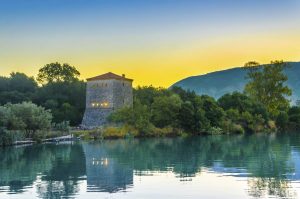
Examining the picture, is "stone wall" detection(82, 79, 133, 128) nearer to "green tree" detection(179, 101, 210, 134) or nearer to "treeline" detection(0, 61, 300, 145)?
"treeline" detection(0, 61, 300, 145)

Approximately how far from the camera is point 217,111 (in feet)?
204

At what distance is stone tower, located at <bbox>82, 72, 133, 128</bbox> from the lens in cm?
5975

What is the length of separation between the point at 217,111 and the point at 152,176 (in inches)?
1702

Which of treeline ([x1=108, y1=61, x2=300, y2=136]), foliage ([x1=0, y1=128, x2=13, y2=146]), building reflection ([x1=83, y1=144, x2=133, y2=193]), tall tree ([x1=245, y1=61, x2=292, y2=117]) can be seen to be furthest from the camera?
tall tree ([x1=245, y1=61, x2=292, y2=117])

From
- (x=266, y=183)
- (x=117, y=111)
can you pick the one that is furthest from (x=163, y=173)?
(x=117, y=111)

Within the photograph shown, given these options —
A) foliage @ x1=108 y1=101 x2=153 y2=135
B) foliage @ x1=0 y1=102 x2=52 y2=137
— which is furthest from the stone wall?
foliage @ x1=0 y1=102 x2=52 y2=137

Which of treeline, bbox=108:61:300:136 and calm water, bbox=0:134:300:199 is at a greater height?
treeline, bbox=108:61:300:136

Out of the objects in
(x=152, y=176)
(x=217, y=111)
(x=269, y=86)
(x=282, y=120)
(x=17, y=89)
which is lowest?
(x=152, y=176)

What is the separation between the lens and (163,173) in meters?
21.0

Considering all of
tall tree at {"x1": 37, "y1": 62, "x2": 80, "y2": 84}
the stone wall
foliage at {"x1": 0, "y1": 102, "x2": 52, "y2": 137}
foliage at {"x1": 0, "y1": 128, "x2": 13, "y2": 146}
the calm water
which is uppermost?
tall tree at {"x1": 37, "y1": 62, "x2": 80, "y2": 84}

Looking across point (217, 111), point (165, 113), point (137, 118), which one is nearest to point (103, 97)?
point (137, 118)

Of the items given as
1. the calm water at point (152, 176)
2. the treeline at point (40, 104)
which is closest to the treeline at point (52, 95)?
the treeline at point (40, 104)

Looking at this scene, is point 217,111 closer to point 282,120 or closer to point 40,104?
point 282,120

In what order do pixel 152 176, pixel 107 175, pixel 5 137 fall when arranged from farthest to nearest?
pixel 5 137 < pixel 107 175 < pixel 152 176
